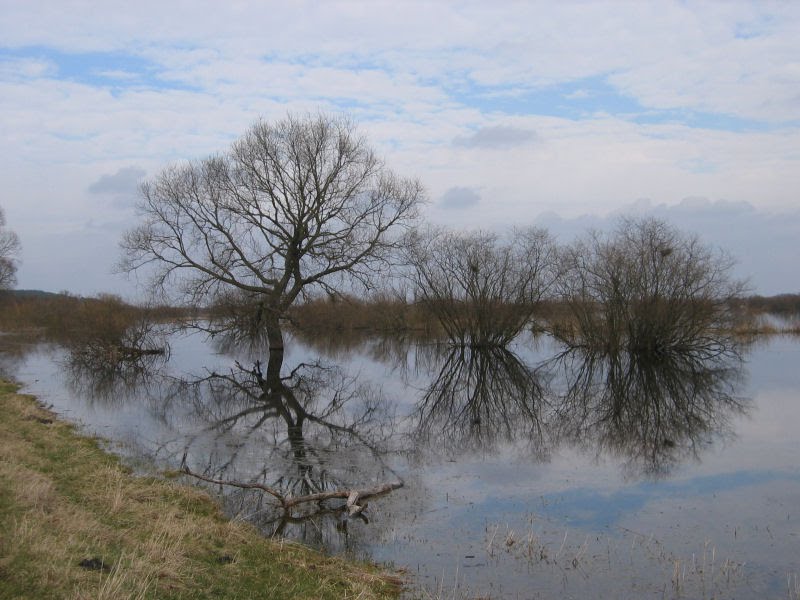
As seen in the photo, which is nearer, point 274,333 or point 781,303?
point 274,333

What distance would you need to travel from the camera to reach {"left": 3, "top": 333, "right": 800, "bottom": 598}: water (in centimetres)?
804

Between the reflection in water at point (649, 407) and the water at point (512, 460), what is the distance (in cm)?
9

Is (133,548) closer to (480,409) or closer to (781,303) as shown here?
(480,409)

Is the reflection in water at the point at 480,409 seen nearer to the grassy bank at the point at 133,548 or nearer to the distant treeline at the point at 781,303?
the grassy bank at the point at 133,548


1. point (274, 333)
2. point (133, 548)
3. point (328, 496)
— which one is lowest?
point (328, 496)

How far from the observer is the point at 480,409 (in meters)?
19.1

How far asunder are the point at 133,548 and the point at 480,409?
13443mm

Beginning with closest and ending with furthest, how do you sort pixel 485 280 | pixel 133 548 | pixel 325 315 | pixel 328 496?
pixel 133 548 < pixel 328 496 < pixel 485 280 < pixel 325 315

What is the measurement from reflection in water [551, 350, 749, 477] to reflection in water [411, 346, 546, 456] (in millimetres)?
892

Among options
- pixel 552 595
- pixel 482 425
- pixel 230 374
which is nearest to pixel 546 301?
pixel 230 374

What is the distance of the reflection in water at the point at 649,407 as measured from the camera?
562 inches

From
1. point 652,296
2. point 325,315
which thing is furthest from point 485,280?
point 325,315

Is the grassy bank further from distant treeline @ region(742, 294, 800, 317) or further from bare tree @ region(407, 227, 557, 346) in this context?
distant treeline @ region(742, 294, 800, 317)

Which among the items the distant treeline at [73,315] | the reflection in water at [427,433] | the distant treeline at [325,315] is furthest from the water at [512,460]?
the distant treeline at [325,315]
